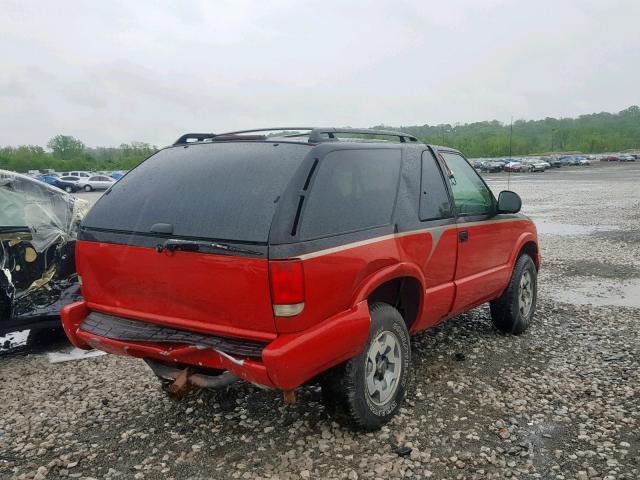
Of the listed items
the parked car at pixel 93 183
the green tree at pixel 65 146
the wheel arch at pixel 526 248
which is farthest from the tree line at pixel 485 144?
the wheel arch at pixel 526 248

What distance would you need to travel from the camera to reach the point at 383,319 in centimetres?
347

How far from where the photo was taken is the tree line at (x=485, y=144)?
9719 centimetres

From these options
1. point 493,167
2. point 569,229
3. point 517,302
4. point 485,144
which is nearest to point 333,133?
point 517,302

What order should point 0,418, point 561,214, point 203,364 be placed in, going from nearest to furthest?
point 203,364
point 0,418
point 561,214

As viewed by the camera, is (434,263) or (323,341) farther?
(434,263)

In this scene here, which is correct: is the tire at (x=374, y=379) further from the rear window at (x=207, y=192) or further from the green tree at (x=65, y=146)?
the green tree at (x=65, y=146)

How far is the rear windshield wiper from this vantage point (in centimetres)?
286

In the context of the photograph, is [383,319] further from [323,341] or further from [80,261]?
[80,261]

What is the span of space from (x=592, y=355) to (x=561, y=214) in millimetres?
13926

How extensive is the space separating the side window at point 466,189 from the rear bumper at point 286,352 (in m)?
1.73

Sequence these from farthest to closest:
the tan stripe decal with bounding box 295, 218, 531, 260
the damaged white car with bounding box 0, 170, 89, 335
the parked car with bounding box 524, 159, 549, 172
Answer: the parked car with bounding box 524, 159, 549, 172, the damaged white car with bounding box 0, 170, 89, 335, the tan stripe decal with bounding box 295, 218, 531, 260

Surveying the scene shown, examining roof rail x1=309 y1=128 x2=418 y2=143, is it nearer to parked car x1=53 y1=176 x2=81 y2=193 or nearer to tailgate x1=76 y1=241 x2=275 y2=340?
tailgate x1=76 y1=241 x2=275 y2=340

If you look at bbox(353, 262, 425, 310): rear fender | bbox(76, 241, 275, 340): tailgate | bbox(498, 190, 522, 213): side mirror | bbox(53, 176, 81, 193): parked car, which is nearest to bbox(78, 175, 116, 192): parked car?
bbox(53, 176, 81, 193): parked car

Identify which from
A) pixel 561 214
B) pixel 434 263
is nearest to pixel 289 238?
pixel 434 263
